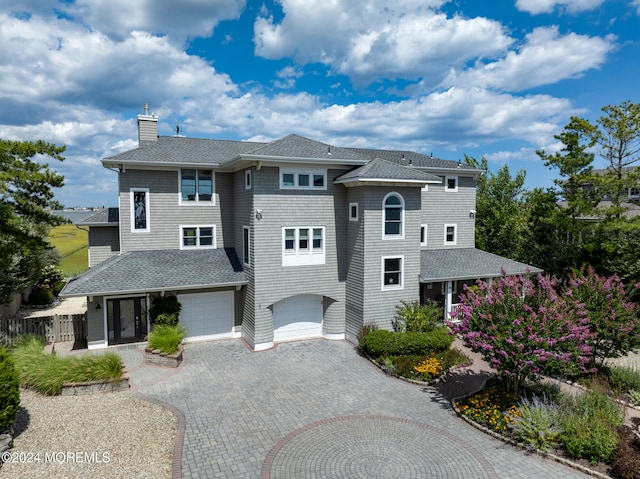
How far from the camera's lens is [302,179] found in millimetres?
17406

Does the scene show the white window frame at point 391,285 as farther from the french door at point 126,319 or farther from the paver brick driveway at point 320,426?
the french door at point 126,319

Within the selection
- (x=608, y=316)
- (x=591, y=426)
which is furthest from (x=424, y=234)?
(x=591, y=426)

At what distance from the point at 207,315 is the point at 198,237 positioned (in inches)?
154

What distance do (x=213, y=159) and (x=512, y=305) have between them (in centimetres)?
1450

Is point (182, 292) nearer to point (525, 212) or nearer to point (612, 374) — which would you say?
point (612, 374)

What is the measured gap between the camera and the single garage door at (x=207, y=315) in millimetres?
18188

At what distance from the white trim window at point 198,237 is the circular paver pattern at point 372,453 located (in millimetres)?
11437

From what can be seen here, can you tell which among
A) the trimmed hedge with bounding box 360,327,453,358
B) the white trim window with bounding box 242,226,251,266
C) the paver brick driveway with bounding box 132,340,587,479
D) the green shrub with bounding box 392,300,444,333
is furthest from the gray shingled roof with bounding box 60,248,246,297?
the green shrub with bounding box 392,300,444,333

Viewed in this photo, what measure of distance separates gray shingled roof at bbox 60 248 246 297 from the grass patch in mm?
2566

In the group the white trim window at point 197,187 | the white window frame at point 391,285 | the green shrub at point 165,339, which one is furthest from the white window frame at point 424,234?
the green shrub at point 165,339

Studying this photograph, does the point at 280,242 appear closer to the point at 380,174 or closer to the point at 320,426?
the point at 380,174

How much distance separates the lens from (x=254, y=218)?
653 inches

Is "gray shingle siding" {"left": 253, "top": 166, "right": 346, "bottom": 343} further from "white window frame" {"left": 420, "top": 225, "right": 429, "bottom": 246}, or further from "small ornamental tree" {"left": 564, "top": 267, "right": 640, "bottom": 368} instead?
"small ornamental tree" {"left": 564, "top": 267, "right": 640, "bottom": 368}

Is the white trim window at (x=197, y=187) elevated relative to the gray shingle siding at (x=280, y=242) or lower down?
elevated
